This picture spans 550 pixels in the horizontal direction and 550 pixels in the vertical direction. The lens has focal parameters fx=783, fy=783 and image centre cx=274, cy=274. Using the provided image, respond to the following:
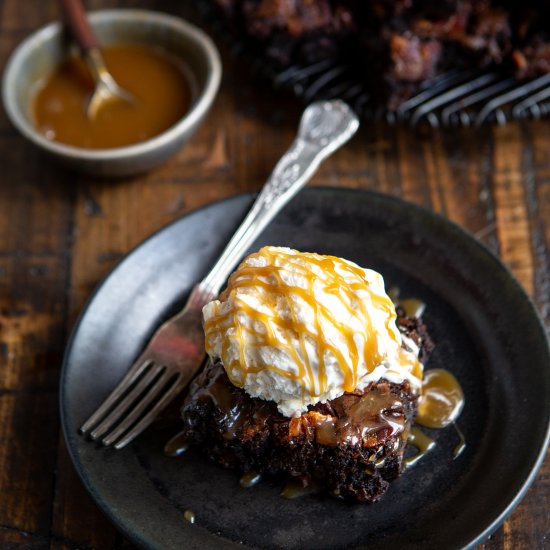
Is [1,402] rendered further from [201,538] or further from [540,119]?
[540,119]

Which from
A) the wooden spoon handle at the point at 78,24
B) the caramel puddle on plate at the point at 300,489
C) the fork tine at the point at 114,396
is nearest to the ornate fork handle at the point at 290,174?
the fork tine at the point at 114,396

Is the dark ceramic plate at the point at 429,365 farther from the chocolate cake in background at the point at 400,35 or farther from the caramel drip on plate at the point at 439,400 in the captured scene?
the chocolate cake in background at the point at 400,35

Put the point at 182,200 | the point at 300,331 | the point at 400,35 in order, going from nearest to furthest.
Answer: the point at 300,331 < the point at 400,35 < the point at 182,200

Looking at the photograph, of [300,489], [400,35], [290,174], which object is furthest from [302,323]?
[400,35]

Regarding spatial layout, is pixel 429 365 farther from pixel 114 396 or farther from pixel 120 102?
pixel 120 102

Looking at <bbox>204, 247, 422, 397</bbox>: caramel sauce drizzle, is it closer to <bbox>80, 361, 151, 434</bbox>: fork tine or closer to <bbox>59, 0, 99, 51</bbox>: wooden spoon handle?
<bbox>80, 361, 151, 434</bbox>: fork tine

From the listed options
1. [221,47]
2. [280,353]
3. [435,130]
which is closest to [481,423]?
[280,353]
